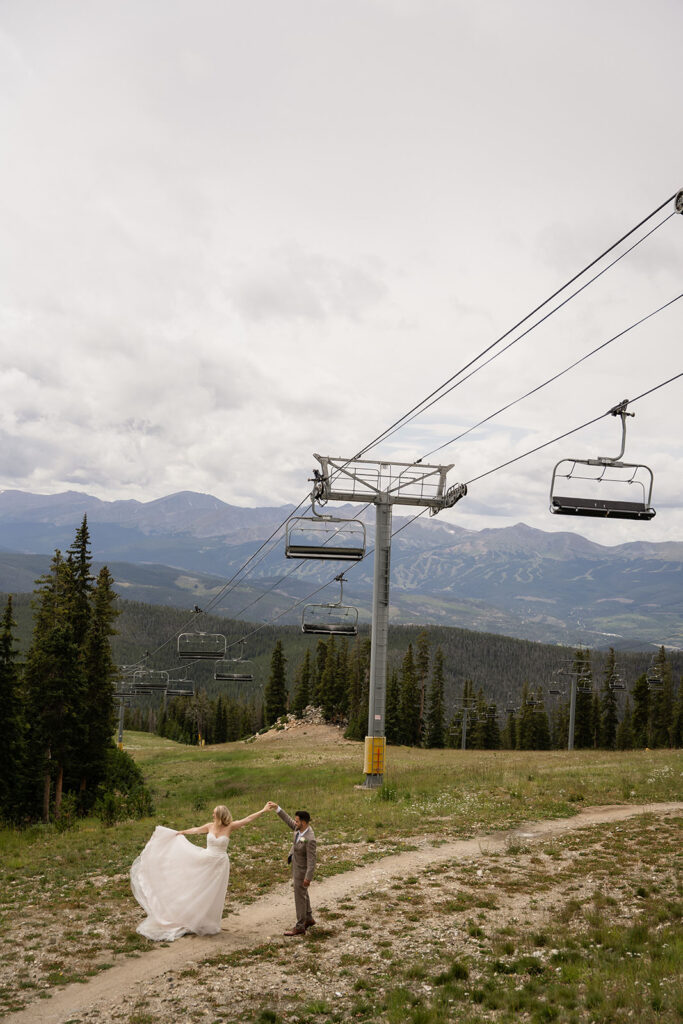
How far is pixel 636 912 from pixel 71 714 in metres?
38.9

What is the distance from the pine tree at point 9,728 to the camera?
4347cm

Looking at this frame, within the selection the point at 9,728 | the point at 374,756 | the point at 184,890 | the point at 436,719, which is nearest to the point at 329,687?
the point at 436,719

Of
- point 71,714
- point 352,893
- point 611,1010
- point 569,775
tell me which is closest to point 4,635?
point 71,714

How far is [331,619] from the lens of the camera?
3359 centimetres

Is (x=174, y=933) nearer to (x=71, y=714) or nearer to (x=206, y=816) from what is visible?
(x=206, y=816)

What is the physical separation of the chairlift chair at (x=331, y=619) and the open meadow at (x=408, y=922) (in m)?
7.54

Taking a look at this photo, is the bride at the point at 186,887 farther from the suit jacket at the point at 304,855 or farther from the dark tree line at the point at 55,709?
the dark tree line at the point at 55,709

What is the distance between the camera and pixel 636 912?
13.3m

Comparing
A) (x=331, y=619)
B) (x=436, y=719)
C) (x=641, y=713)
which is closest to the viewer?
(x=331, y=619)

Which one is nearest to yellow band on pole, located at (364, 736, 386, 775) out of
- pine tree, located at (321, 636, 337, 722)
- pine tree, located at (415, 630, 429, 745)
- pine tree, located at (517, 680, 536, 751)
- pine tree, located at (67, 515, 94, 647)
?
pine tree, located at (67, 515, 94, 647)

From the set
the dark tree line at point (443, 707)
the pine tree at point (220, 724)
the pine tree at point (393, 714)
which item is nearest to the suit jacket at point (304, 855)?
the dark tree line at point (443, 707)

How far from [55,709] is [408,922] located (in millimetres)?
36939

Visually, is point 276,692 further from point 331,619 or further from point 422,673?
point 331,619

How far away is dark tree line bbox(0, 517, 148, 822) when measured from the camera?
44.2 m
